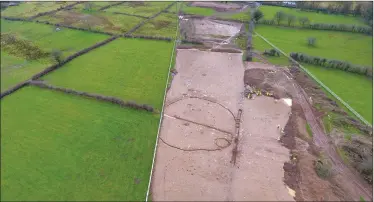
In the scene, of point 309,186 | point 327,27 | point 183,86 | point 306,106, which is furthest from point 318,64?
point 309,186

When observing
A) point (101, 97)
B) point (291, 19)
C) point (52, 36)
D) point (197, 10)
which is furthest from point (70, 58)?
point (291, 19)

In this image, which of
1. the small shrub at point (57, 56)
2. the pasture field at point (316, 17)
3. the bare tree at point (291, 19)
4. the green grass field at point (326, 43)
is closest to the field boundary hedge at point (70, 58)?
the small shrub at point (57, 56)

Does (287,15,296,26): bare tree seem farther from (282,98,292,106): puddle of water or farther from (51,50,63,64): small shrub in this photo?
(51,50,63,64): small shrub

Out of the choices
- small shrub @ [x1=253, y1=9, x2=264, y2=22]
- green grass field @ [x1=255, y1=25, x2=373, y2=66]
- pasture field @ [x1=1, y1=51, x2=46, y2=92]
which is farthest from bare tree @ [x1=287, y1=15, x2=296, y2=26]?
pasture field @ [x1=1, y1=51, x2=46, y2=92]

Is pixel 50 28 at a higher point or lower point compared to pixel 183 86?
higher

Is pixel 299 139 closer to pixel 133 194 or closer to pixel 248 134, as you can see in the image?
pixel 248 134

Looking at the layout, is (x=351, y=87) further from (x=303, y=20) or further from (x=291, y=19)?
(x=291, y=19)
